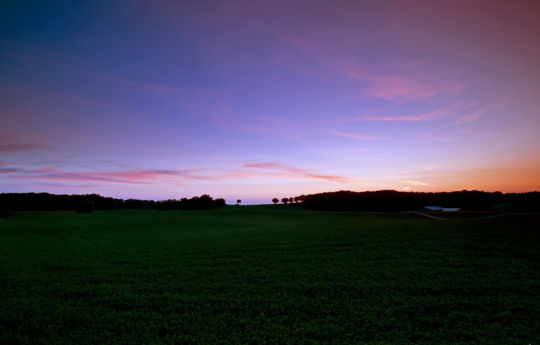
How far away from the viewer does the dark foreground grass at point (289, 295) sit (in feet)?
11.5

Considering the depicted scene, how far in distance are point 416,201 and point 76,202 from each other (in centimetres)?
4430

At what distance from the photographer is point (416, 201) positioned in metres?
28.2

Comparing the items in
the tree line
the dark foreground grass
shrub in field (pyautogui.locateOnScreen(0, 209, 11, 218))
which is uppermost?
the tree line

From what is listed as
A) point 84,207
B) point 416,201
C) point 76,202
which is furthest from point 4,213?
point 416,201

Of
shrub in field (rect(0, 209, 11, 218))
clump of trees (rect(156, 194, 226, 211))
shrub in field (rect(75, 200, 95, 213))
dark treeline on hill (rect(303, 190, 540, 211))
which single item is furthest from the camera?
clump of trees (rect(156, 194, 226, 211))

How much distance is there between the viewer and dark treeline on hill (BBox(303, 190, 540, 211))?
16.5m

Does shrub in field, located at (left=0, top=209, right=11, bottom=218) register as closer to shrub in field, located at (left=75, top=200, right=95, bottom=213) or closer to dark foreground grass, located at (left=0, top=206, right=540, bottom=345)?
shrub in field, located at (left=75, top=200, right=95, bottom=213)

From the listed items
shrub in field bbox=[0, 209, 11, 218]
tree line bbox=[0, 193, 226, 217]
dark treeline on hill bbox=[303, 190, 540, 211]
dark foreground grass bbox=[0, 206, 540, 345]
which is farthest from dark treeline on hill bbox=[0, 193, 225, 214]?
dark foreground grass bbox=[0, 206, 540, 345]

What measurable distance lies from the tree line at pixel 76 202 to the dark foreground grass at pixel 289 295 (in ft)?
99.9

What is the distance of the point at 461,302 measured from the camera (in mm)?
4172

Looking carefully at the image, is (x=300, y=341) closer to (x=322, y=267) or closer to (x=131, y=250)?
(x=322, y=267)

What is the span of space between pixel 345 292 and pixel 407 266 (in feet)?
7.51

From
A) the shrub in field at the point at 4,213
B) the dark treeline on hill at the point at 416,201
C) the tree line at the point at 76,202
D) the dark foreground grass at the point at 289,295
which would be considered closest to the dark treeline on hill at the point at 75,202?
the tree line at the point at 76,202

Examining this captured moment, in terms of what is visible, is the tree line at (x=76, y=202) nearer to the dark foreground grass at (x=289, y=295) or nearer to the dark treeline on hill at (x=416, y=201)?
the dark treeline on hill at (x=416, y=201)
